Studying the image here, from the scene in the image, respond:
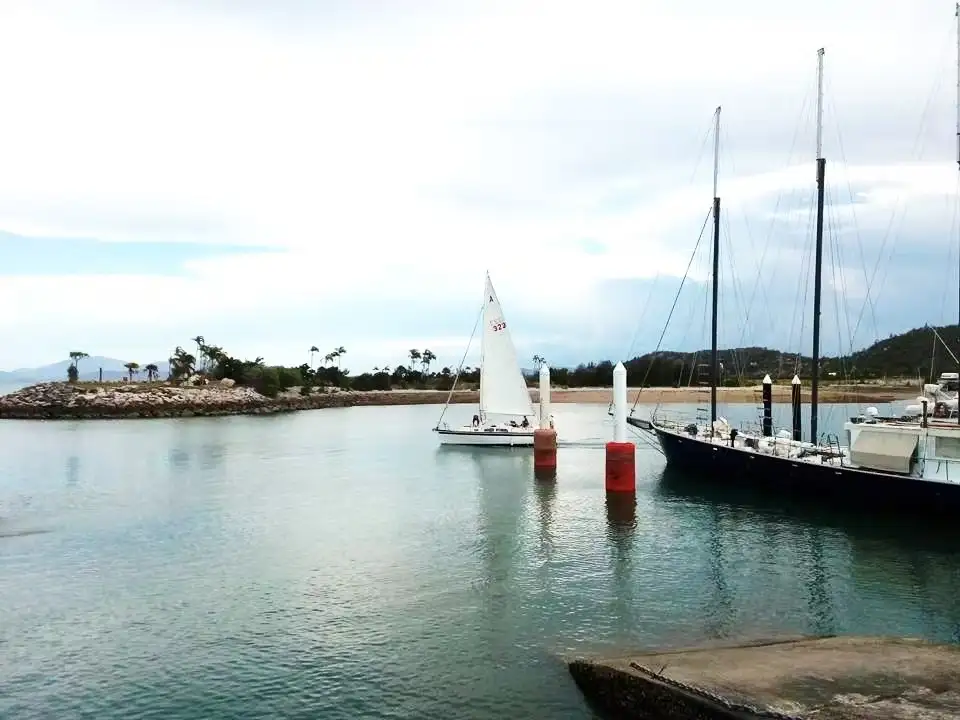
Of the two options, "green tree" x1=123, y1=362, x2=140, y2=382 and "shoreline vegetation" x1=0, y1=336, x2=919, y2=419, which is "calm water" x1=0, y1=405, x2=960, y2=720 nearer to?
"shoreline vegetation" x1=0, y1=336, x2=919, y2=419

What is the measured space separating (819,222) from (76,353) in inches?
6841

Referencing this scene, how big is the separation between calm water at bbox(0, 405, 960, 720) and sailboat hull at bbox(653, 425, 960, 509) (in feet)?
5.02

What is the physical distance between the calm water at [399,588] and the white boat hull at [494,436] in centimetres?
2074

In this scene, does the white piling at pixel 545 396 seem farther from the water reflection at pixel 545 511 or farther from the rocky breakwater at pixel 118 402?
the rocky breakwater at pixel 118 402

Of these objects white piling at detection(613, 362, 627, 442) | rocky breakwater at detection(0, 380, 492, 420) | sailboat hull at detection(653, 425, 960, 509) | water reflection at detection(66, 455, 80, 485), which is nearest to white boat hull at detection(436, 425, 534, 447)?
Answer: sailboat hull at detection(653, 425, 960, 509)

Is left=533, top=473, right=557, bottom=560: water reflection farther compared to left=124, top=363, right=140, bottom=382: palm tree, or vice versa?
left=124, top=363, right=140, bottom=382: palm tree

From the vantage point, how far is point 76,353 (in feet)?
586

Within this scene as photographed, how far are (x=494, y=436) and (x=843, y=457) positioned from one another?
117 ft

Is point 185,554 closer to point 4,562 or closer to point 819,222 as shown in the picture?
point 4,562

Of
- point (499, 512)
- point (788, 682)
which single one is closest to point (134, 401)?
point (499, 512)

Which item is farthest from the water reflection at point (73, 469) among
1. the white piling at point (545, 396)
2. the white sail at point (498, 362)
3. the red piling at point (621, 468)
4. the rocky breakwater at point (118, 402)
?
the rocky breakwater at point (118, 402)

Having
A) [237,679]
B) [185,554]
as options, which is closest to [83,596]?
[185,554]

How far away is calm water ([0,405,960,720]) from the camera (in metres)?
17.6

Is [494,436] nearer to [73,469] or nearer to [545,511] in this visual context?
[545,511]
